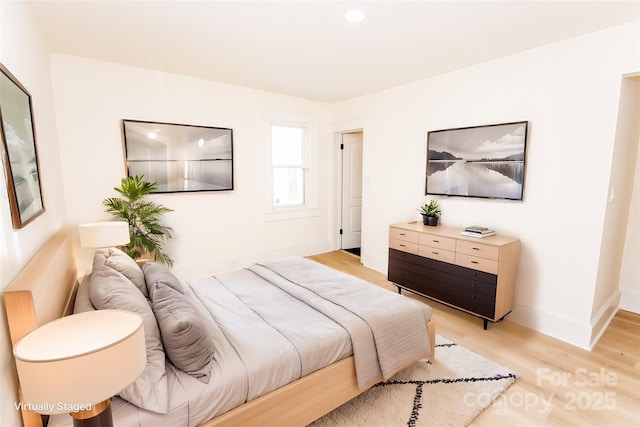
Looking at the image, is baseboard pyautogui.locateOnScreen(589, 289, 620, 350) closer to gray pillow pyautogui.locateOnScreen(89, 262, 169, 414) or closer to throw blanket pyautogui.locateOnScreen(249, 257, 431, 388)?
throw blanket pyautogui.locateOnScreen(249, 257, 431, 388)

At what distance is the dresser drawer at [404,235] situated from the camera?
10.8 ft

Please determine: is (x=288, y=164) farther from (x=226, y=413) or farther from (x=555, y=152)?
(x=226, y=413)

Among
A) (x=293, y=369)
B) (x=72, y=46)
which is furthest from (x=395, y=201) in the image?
(x=72, y=46)

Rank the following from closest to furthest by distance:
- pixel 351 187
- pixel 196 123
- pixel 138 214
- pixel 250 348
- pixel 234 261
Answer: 1. pixel 250 348
2. pixel 138 214
3. pixel 196 123
4. pixel 234 261
5. pixel 351 187

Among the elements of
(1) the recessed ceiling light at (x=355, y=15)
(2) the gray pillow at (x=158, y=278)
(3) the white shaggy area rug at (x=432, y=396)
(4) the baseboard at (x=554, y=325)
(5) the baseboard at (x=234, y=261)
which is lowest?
(3) the white shaggy area rug at (x=432, y=396)

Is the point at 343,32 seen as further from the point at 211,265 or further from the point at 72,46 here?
the point at 211,265

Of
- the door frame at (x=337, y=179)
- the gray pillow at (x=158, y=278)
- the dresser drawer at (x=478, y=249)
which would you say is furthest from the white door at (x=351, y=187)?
the gray pillow at (x=158, y=278)

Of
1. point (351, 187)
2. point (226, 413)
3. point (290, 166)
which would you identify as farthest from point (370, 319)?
point (351, 187)

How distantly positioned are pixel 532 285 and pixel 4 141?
383 centimetres

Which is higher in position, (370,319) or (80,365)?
(80,365)

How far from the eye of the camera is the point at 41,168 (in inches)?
82.4

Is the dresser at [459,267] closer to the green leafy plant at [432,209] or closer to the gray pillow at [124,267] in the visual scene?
the green leafy plant at [432,209]

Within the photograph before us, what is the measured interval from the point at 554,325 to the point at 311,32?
10.7ft

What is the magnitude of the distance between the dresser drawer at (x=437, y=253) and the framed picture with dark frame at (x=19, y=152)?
3.07 metres
